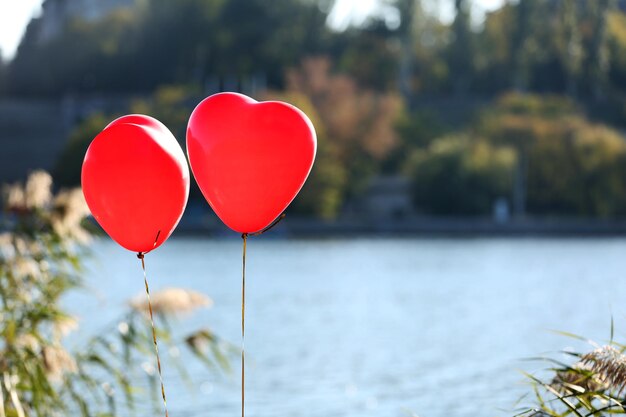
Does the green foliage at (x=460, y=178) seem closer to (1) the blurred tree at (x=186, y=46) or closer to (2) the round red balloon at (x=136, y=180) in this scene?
(1) the blurred tree at (x=186, y=46)

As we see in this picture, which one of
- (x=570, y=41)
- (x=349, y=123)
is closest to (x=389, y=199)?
(x=349, y=123)

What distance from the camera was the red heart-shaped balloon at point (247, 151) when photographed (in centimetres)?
437

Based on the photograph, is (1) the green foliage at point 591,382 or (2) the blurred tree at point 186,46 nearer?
(1) the green foliage at point 591,382

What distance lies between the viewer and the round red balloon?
433 centimetres

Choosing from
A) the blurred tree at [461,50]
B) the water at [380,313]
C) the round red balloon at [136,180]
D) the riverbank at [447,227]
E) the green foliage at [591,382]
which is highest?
the blurred tree at [461,50]

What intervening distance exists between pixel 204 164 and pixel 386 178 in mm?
46405

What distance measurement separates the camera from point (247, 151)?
437 centimetres

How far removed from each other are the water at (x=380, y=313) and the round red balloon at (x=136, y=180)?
167cm

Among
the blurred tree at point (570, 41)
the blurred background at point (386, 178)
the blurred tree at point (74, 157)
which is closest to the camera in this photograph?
the blurred background at point (386, 178)

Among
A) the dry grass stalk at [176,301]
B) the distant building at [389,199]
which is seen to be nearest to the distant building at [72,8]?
the distant building at [389,199]

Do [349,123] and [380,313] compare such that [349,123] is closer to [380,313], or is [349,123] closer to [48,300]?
[380,313]

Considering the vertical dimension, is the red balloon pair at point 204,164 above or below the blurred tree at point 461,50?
below

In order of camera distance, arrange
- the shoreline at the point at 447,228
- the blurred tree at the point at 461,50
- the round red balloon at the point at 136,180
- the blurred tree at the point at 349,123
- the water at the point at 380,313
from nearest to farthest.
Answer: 1. the round red balloon at the point at 136,180
2. the water at the point at 380,313
3. the shoreline at the point at 447,228
4. the blurred tree at the point at 349,123
5. the blurred tree at the point at 461,50

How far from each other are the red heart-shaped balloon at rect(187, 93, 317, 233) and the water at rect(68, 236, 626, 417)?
1.49m
